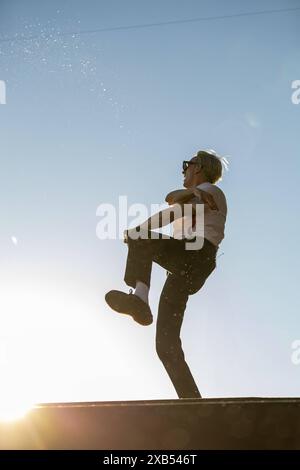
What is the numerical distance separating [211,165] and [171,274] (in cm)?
114

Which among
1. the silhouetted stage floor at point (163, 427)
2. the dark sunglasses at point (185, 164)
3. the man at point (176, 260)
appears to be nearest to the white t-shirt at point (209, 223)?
the man at point (176, 260)

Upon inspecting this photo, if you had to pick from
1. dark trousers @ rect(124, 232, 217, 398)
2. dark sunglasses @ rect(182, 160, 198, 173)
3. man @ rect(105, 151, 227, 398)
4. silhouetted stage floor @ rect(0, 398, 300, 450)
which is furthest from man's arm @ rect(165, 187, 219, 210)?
silhouetted stage floor @ rect(0, 398, 300, 450)

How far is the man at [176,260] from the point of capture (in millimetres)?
4535

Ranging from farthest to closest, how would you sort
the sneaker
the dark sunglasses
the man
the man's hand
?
1. the dark sunglasses
2. the man's hand
3. the man
4. the sneaker

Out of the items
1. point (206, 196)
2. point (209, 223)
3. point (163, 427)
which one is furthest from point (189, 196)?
point (163, 427)

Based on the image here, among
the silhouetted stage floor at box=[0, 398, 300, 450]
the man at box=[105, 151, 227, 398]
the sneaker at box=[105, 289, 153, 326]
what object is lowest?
the silhouetted stage floor at box=[0, 398, 300, 450]

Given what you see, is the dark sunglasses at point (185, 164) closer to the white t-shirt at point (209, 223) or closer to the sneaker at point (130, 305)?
the white t-shirt at point (209, 223)

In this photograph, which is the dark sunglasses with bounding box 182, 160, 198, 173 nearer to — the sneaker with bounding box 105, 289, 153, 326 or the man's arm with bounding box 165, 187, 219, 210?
the man's arm with bounding box 165, 187, 219, 210

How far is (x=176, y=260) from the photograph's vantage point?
15.4 feet

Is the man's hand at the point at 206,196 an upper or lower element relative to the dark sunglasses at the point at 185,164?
lower

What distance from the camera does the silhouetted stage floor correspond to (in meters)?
2.49

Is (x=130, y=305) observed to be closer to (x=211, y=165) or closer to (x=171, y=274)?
(x=171, y=274)

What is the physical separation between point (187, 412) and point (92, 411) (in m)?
0.46
